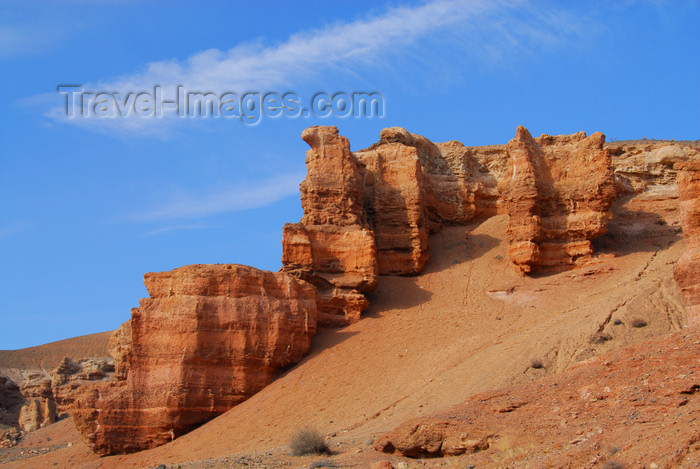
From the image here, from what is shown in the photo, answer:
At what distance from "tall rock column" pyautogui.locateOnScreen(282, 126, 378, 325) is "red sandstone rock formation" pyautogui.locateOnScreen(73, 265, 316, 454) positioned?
2414 millimetres

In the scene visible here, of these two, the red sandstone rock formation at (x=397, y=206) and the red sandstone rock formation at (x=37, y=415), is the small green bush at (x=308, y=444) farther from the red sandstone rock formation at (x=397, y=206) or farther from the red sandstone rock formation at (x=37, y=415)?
the red sandstone rock formation at (x=37, y=415)

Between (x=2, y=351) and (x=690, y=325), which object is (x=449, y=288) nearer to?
(x=690, y=325)

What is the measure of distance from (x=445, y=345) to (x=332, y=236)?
7242 mm

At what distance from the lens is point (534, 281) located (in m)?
29.6

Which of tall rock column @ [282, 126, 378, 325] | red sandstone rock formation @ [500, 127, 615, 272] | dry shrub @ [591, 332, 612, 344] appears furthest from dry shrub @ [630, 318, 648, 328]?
tall rock column @ [282, 126, 378, 325]

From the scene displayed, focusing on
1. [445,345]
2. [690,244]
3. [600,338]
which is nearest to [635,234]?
[445,345]

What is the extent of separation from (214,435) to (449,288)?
1138 centimetres

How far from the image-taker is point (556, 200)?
1238 inches

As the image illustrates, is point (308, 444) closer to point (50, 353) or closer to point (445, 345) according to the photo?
point (445, 345)

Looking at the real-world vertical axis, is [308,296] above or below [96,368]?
above

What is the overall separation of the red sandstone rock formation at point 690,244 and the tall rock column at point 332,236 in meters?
13.1

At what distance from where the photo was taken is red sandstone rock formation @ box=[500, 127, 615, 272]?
1191 inches

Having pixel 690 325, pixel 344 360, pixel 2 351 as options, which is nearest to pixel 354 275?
pixel 344 360

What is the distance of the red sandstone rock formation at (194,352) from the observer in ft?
77.8
